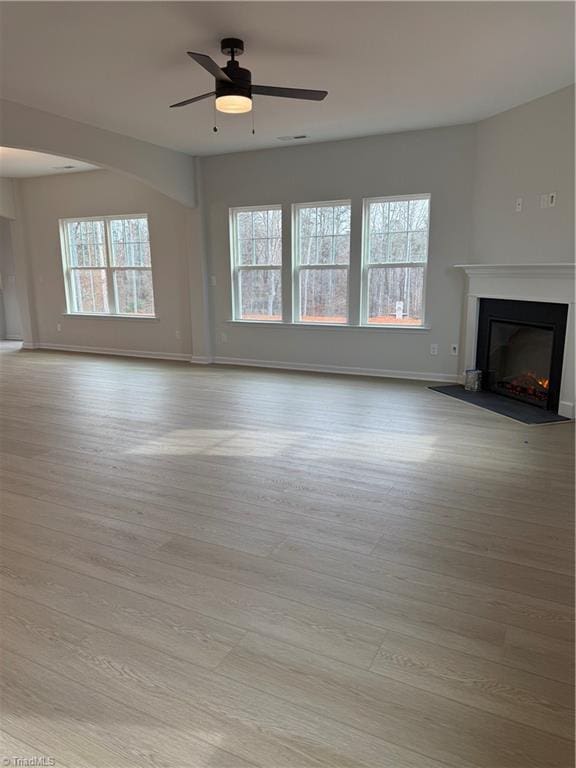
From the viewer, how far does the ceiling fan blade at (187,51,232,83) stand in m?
2.77

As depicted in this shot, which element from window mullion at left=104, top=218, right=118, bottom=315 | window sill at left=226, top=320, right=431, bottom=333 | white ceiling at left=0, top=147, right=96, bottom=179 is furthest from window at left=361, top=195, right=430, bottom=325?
window mullion at left=104, top=218, right=118, bottom=315

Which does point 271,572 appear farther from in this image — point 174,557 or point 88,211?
point 88,211

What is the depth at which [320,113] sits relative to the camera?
15.8 feet

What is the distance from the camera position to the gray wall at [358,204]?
5504 mm

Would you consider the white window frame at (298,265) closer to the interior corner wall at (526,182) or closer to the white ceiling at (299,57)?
the white ceiling at (299,57)

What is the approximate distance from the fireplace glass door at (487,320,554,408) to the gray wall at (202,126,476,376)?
1.77 feet

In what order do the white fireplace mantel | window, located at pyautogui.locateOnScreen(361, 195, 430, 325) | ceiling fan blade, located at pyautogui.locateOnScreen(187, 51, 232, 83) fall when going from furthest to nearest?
window, located at pyautogui.locateOnScreen(361, 195, 430, 325), the white fireplace mantel, ceiling fan blade, located at pyautogui.locateOnScreen(187, 51, 232, 83)

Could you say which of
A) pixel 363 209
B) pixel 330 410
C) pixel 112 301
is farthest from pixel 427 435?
pixel 112 301

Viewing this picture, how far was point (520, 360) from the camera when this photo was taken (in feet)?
16.7

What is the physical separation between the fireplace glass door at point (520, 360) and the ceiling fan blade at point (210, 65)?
3.48 m

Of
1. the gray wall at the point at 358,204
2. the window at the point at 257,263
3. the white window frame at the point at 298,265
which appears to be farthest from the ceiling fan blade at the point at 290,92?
the window at the point at 257,263

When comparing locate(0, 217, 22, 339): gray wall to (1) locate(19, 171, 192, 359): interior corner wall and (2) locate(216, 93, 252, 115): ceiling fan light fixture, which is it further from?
(2) locate(216, 93, 252, 115): ceiling fan light fixture

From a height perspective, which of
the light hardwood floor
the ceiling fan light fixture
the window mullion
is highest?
the ceiling fan light fixture

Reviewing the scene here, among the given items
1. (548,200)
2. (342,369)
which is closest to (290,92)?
(548,200)
